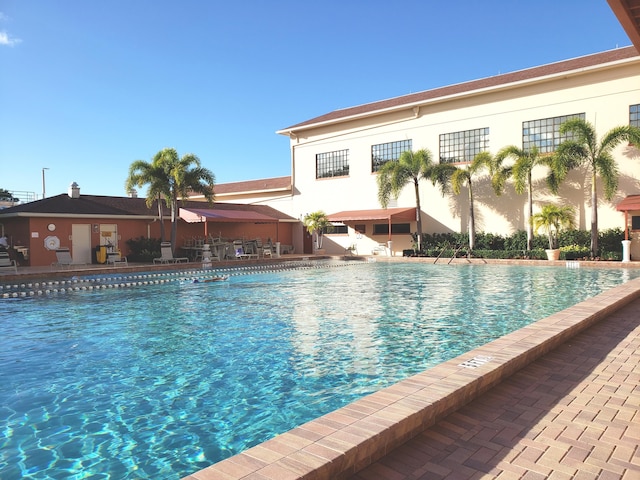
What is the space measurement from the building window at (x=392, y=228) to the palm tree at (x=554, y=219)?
7.69m

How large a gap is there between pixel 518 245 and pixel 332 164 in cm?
1341

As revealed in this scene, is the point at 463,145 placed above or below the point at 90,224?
above

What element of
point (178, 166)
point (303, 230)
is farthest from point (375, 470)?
point (303, 230)

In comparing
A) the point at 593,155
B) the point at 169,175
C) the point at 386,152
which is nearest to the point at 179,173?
the point at 169,175

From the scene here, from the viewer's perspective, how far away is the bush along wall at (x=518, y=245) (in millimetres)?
20719

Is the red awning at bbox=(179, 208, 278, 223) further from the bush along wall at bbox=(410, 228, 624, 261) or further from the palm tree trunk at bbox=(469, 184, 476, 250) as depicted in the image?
the palm tree trunk at bbox=(469, 184, 476, 250)

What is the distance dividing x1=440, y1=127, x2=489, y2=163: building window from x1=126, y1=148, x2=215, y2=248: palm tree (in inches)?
527

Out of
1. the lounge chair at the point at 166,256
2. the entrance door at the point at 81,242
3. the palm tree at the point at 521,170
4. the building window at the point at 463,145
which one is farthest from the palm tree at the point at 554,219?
the entrance door at the point at 81,242

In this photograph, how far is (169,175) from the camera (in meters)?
22.4

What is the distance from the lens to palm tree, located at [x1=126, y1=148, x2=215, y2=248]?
72.5ft

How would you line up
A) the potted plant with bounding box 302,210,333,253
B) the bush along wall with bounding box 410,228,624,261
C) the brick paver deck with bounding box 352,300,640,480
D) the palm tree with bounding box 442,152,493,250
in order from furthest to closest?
1. the potted plant with bounding box 302,210,333,253
2. the palm tree with bounding box 442,152,493,250
3. the bush along wall with bounding box 410,228,624,261
4. the brick paver deck with bounding box 352,300,640,480

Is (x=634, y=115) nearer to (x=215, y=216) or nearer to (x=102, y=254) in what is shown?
(x=215, y=216)

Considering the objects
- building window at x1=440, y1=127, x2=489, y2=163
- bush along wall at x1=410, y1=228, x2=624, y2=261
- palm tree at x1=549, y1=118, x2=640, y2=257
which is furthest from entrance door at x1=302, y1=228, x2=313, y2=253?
palm tree at x1=549, y1=118, x2=640, y2=257

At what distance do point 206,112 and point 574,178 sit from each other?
18.1 metres
